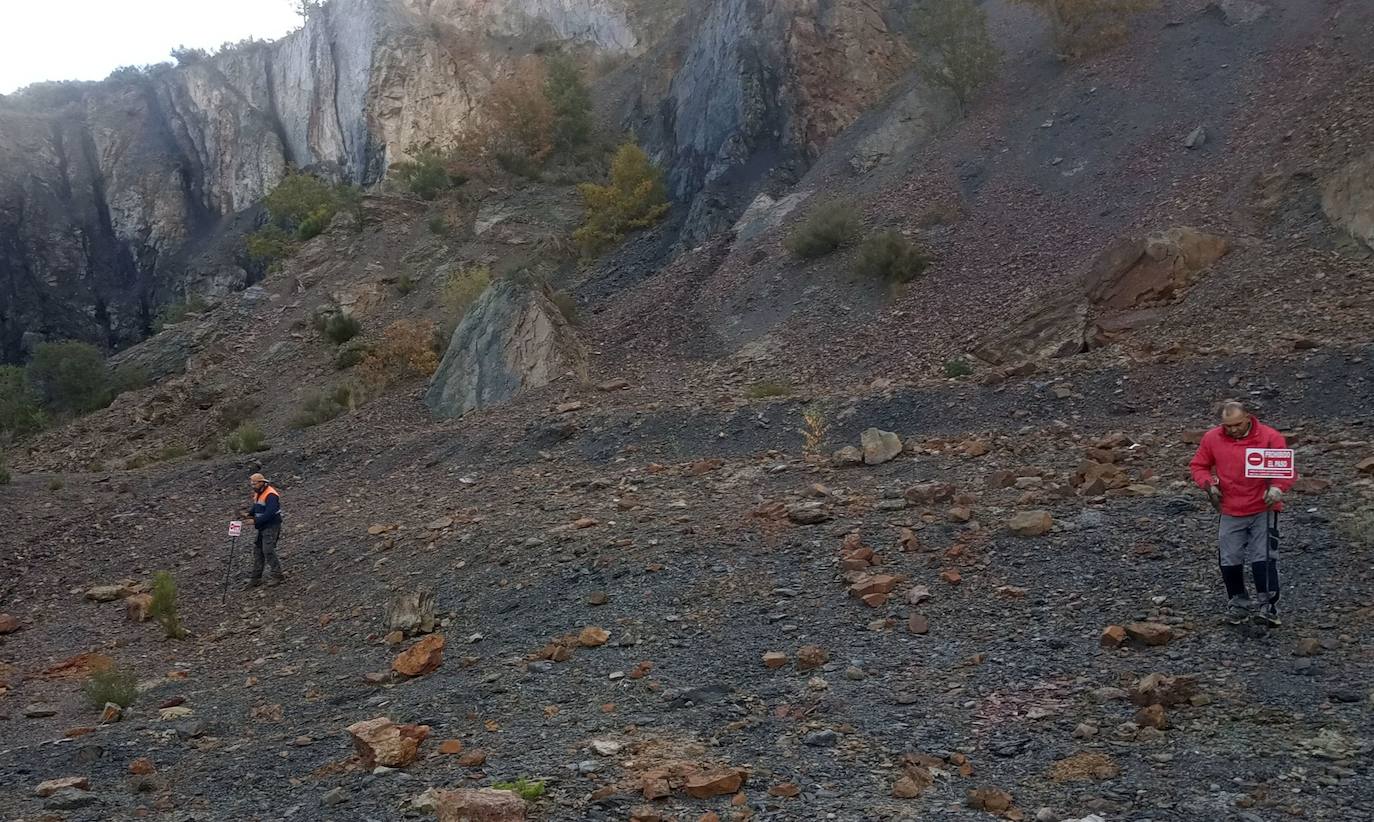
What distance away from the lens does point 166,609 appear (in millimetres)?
9711

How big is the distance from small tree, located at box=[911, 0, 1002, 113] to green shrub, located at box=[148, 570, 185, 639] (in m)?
17.7

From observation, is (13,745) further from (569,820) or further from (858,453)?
(858,453)

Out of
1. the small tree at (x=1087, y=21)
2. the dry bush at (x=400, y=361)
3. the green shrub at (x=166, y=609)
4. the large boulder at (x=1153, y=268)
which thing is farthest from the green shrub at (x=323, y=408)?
the small tree at (x=1087, y=21)

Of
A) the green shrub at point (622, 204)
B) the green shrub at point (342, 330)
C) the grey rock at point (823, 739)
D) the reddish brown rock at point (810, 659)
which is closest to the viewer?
the grey rock at point (823, 739)

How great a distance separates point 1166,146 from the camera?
54.0 feet

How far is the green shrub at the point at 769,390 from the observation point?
45.0 feet

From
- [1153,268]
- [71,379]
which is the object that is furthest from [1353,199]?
[71,379]

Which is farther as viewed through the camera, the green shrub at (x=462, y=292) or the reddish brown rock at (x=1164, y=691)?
the green shrub at (x=462, y=292)

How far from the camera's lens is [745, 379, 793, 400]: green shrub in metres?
13.7

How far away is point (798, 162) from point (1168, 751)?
67.4 feet

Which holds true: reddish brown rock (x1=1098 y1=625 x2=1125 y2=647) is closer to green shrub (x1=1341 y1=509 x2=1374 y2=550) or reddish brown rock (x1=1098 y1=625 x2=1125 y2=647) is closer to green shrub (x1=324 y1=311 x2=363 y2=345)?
green shrub (x1=1341 y1=509 x2=1374 y2=550)

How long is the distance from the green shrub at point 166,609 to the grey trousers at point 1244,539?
29.6 ft

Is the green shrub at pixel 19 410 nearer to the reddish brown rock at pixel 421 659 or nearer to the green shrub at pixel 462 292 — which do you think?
the green shrub at pixel 462 292

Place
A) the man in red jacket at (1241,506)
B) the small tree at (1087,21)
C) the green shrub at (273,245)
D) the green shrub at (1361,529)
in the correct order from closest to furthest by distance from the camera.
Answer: the man in red jacket at (1241,506) → the green shrub at (1361,529) → the small tree at (1087,21) → the green shrub at (273,245)
